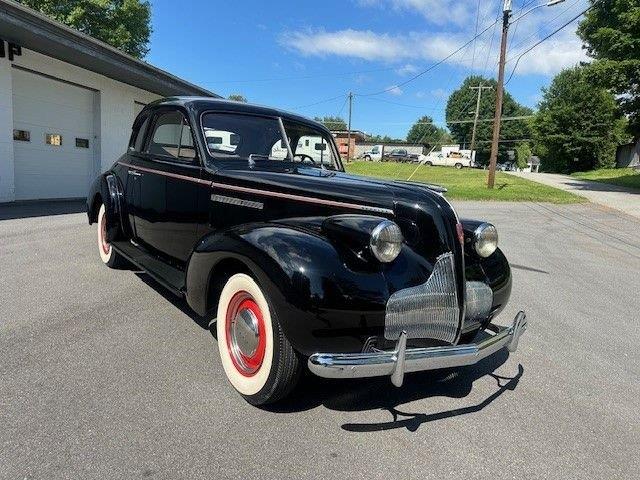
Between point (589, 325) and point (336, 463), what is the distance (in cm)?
331

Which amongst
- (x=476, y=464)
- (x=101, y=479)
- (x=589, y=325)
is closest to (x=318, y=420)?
(x=476, y=464)

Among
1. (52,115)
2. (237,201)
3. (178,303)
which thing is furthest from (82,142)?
(237,201)

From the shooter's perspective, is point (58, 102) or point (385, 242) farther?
point (58, 102)

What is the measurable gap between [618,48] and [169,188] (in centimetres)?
2024

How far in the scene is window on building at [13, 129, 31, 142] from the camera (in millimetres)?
10641

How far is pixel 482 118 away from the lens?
73625mm

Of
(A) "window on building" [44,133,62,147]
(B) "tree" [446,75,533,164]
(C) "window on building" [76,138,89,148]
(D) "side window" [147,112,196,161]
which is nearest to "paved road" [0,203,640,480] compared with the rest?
(D) "side window" [147,112,196,161]

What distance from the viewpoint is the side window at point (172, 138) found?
3.88m

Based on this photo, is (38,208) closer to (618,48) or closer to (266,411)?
(266,411)

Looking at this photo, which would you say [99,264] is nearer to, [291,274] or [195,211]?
[195,211]

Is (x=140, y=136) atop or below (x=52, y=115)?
below

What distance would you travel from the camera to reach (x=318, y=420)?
8.46 ft

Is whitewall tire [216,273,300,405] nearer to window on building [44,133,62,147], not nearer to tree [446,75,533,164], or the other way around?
window on building [44,133,62,147]

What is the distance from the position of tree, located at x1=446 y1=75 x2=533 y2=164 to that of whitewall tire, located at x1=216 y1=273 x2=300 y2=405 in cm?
6824
